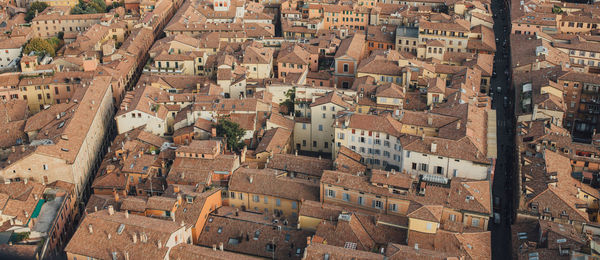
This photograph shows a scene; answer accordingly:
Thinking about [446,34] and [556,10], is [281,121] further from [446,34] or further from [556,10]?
[556,10]

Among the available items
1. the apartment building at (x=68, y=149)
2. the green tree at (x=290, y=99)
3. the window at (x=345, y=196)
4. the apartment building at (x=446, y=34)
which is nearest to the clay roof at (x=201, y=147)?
the apartment building at (x=68, y=149)

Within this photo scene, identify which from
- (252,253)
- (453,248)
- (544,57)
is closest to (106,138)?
(252,253)

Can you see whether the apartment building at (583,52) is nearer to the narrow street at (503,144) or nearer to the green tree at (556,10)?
the narrow street at (503,144)

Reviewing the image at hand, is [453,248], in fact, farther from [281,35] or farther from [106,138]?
[281,35]

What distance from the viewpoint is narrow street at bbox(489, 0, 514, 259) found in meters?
64.1

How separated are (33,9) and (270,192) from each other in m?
92.3

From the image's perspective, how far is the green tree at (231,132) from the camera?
242ft

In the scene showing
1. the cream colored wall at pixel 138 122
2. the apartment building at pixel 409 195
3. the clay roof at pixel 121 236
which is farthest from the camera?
the cream colored wall at pixel 138 122

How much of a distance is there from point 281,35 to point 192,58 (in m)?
23.9

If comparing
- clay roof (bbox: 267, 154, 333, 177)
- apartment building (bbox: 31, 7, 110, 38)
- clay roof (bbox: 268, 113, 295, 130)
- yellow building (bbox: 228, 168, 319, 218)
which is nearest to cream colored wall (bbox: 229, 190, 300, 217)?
yellow building (bbox: 228, 168, 319, 218)

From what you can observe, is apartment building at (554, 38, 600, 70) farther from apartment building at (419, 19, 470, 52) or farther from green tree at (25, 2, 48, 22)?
green tree at (25, 2, 48, 22)

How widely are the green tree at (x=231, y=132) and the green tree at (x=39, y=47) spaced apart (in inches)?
1852

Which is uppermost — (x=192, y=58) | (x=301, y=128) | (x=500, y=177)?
(x=192, y=58)

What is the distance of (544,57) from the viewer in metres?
92.2
